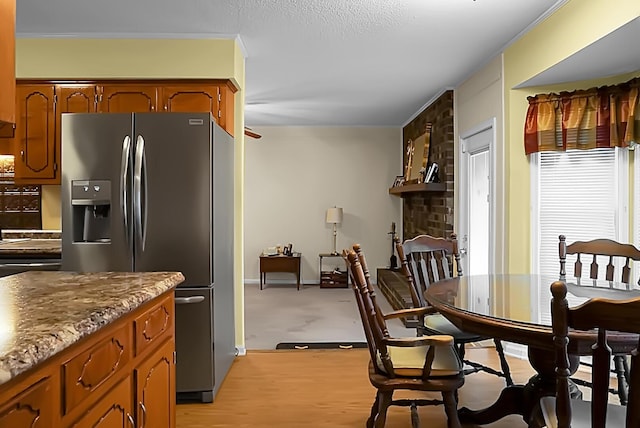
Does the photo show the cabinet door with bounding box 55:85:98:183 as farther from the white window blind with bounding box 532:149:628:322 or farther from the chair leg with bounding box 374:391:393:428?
the white window blind with bounding box 532:149:628:322

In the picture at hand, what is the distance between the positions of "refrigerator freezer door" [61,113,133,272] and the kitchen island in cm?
80

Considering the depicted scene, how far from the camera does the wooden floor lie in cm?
281

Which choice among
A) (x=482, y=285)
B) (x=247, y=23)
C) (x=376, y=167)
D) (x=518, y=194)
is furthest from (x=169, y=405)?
(x=376, y=167)

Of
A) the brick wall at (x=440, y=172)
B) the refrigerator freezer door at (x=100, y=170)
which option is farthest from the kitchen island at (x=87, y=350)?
the brick wall at (x=440, y=172)

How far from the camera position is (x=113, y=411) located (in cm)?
149

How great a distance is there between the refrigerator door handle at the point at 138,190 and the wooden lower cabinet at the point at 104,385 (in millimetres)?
953

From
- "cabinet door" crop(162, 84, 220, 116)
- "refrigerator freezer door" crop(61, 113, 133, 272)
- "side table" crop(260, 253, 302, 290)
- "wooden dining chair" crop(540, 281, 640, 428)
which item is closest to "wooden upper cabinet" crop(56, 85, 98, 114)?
"cabinet door" crop(162, 84, 220, 116)

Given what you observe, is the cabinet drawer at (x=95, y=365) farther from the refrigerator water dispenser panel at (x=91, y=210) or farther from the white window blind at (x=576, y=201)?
the white window blind at (x=576, y=201)

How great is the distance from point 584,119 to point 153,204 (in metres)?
2.95

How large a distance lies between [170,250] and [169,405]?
3.63 feet

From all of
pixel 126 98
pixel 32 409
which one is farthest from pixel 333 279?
pixel 32 409

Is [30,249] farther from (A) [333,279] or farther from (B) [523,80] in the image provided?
(A) [333,279]

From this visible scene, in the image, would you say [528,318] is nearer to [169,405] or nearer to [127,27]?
[169,405]

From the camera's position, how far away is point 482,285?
2705 millimetres
